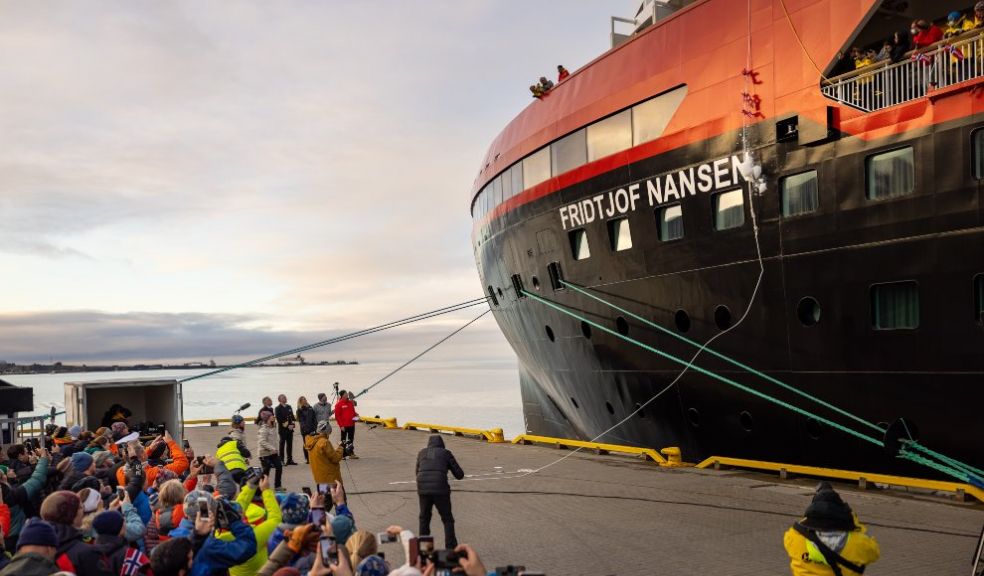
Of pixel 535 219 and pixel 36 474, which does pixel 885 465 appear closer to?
pixel 535 219

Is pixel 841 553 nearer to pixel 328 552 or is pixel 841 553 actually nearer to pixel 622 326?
pixel 328 552

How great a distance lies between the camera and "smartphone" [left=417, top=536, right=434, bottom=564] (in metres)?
4.21

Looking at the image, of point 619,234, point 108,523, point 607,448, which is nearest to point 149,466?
point 108,523

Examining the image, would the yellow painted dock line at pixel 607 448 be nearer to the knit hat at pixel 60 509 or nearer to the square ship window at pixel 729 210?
the square ship window at pixel 729 210

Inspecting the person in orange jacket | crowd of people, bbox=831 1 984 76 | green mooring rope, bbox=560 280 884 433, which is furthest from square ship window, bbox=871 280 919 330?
the person in orange jacket

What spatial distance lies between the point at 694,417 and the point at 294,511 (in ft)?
33.0

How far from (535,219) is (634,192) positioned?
345cm

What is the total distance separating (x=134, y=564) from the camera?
478cm

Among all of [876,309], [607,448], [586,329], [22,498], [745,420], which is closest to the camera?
[22,498]

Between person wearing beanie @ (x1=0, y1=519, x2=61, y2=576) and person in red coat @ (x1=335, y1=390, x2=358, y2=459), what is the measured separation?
13263 mm

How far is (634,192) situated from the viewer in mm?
13883

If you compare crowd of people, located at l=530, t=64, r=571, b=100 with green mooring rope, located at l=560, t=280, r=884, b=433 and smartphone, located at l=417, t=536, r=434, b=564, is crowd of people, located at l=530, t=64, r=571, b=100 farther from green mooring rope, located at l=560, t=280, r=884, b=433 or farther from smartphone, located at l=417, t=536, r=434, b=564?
smartphone, located at l=417, t=536, r=434, b=564

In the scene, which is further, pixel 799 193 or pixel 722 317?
pixel 722 317

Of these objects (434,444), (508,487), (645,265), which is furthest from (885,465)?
(434,444)
